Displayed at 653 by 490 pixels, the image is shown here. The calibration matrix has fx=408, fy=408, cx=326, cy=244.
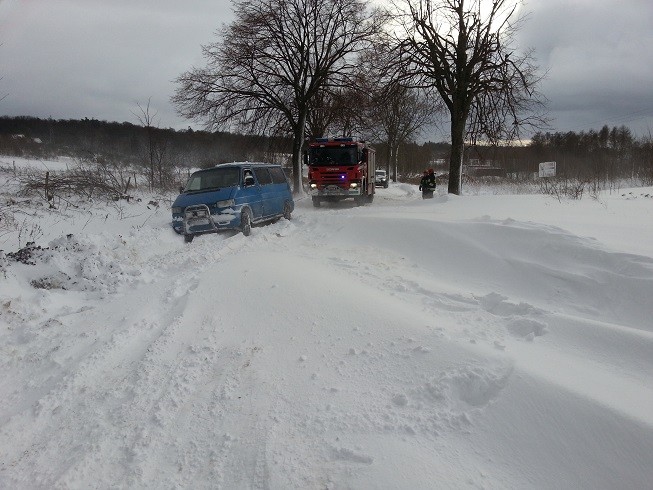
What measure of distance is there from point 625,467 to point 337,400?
6.18 ft

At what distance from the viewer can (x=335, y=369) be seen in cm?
367

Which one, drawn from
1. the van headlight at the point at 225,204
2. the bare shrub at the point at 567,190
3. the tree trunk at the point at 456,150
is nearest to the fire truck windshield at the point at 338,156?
the tree trunk at the point at 456,150

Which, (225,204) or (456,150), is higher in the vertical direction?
(456,150)

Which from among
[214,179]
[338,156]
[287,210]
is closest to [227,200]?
[214,179]

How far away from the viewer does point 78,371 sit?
3.72 meters

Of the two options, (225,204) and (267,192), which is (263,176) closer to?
(267,192)

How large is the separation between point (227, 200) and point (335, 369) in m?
7.35

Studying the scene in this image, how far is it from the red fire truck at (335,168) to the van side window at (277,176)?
13.1 feet

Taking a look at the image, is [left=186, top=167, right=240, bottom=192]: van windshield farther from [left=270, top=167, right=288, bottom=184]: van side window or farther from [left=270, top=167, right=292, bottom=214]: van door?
[left=270, top=167, right=288, bottom=184]: van side window

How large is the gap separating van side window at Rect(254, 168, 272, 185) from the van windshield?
0.93 meters

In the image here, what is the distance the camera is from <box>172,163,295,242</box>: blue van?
9.92 metres

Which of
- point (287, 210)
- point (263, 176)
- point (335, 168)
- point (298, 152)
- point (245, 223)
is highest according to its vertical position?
point (298, 152)

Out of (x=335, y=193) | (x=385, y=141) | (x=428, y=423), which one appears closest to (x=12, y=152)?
(x=385, y=141)

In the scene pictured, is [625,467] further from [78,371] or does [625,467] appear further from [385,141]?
[385,141]
